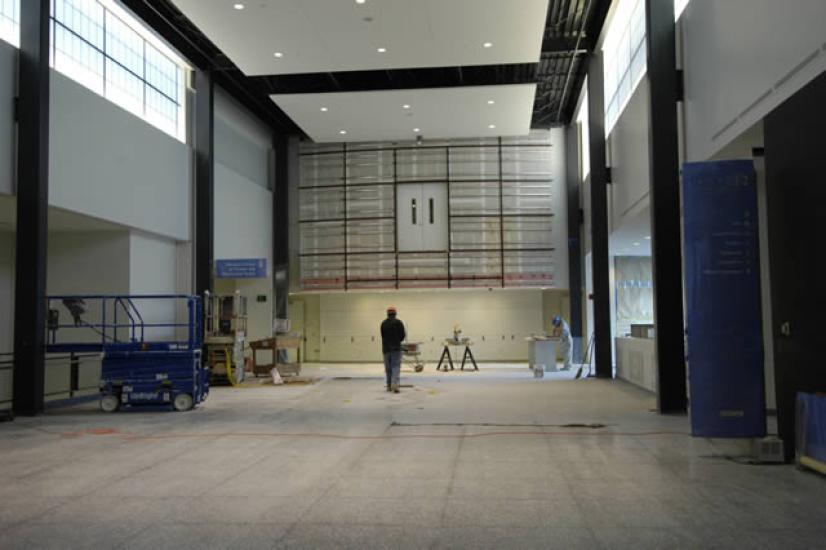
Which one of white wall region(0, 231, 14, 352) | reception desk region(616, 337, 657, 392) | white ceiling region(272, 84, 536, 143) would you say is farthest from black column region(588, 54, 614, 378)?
white wall region(0, 231, 14, 352)

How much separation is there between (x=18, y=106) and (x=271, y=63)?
19.8ft

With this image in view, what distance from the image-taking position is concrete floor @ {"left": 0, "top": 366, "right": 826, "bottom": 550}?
4.86 meters

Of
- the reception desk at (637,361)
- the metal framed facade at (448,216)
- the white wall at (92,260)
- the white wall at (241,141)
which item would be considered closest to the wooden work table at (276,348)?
the white wall at (92,260)

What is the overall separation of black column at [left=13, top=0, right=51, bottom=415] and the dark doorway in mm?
11020

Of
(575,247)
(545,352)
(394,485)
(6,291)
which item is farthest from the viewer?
(575,247)

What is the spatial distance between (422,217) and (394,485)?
20669mm

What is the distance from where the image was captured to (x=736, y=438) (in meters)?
7.70

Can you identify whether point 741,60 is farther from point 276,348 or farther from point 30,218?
point 276,348

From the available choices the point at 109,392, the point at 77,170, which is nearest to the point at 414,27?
the point at 77,170

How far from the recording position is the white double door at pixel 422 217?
2661cm

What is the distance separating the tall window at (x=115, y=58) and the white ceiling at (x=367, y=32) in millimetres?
2432

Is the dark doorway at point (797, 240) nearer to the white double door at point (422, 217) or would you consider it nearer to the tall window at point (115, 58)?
the tall window at point (115, 58)

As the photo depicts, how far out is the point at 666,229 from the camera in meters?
11.1

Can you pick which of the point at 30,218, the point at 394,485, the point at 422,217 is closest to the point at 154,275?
the point at 30,218
